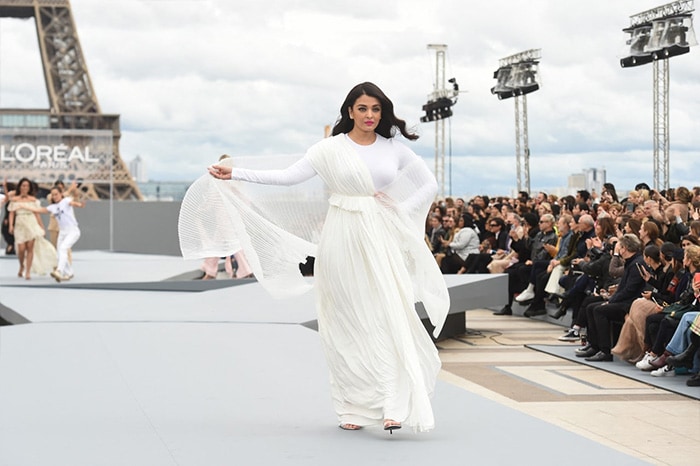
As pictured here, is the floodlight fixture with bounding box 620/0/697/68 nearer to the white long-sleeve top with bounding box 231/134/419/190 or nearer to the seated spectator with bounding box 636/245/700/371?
the seated spectator with bounding box 636/245/700/371

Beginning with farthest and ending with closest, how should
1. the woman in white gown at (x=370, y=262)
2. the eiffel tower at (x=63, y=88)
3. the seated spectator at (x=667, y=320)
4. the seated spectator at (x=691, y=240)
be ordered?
1. the eiffel tower at (x=63, y=88)
2. the seated spectator at (x=691, y=240)
3. the seated spectator at (x=667, y=320)
4. the woman in white gown at (x=370, y=262)

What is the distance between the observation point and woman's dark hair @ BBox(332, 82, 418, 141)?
5152 mm

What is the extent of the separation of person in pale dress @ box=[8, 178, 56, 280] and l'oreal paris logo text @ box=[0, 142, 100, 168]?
857cm

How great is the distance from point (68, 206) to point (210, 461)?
1231 cm

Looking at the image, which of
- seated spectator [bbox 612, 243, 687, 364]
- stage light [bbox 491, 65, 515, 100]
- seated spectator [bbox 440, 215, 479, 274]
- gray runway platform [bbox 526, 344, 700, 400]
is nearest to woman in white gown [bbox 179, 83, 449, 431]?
gray runway platform [bbox 526, 344, 700, 400]

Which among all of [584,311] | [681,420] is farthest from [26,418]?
[584,311]

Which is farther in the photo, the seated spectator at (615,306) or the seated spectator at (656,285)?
the seated spectator at (615,306)

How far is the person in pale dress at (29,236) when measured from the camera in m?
15.7

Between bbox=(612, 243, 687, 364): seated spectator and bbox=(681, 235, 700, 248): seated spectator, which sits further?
bbox=(612, 243, 687, 364): seated spectator

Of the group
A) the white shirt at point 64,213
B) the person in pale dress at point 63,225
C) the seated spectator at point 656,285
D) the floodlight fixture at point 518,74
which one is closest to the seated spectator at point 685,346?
the seated spectator at point 656,285

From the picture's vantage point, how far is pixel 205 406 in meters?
5.72

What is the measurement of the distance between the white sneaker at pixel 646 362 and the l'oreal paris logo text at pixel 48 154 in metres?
17.4

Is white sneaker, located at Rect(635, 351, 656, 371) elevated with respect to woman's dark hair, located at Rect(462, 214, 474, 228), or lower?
lower

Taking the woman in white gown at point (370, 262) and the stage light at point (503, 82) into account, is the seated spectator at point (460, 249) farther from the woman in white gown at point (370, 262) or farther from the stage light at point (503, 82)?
the stage light at point (503, 82)
